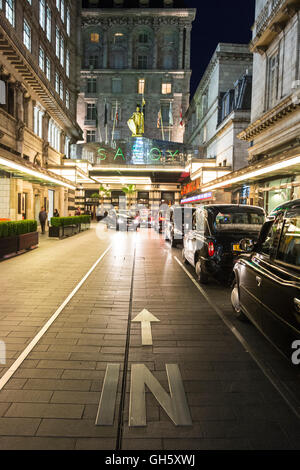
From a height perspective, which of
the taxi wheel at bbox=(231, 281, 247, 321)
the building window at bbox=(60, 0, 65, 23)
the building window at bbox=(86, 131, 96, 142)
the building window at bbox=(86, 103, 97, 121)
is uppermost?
the building window at bbox=(60, 0, 65, 23)

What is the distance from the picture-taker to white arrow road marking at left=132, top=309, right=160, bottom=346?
4887 mm

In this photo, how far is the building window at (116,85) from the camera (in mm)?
64625

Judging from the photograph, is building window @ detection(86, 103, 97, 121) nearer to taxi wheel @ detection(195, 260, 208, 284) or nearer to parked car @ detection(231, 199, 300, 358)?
taxi wheel @ detection(195, 260, 208, 284)

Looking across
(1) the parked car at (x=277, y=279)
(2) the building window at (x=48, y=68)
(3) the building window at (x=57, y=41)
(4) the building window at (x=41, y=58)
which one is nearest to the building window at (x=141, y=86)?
(3) the building window at (x=57, y=41)

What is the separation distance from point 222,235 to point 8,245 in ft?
26.7

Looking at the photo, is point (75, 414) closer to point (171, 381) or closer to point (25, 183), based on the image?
point (171, 381)

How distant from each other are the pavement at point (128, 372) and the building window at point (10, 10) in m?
21.1

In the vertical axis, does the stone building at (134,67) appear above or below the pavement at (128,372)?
above

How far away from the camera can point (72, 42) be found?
39.8 metres

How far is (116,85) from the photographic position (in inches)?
2549

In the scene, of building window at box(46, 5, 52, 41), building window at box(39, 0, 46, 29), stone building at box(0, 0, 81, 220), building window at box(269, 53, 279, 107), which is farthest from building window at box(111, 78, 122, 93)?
building window at box(269, 53, 279, 107)

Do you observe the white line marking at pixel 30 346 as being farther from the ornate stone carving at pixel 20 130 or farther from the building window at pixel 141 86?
the building window at pixel 141 86

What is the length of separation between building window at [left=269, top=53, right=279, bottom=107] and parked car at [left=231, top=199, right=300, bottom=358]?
767 inches

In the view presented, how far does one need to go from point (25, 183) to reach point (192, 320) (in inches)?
917
